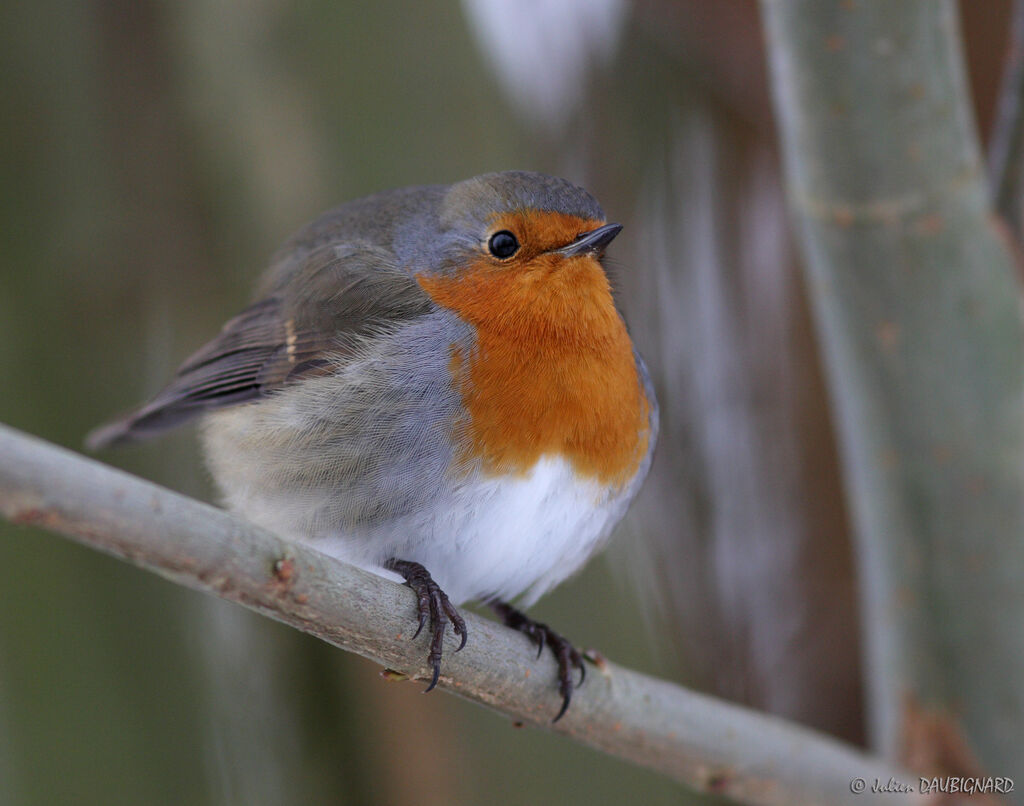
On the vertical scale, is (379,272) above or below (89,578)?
above

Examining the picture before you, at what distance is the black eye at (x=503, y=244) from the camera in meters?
2.42

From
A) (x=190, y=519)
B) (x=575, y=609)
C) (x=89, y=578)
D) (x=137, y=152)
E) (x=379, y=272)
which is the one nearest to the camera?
(x=190, y=519)

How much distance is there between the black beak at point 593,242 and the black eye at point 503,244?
0.10 metres

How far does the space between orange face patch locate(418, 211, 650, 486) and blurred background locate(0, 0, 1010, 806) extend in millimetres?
376

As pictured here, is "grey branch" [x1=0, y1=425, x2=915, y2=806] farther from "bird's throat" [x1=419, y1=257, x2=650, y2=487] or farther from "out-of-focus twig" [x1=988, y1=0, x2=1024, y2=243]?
"out-of-focus twig" [x1=988, y1=0, x2=1024, y2=243]

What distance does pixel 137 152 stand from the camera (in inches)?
135

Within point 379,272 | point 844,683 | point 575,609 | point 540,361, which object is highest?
point 379,272

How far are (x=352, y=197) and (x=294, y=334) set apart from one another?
0.83 m

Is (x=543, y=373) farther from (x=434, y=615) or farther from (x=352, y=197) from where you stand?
(x=352, y=197)

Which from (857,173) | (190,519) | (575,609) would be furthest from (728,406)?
(190,519)

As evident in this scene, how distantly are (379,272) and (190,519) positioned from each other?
1256 millimetres

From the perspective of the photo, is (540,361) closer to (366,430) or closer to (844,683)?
(366,430)

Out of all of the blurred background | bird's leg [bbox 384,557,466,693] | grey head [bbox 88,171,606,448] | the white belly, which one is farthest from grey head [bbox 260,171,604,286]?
bird's leg [bbox 384,557,466,693]

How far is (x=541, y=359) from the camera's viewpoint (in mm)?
2369
